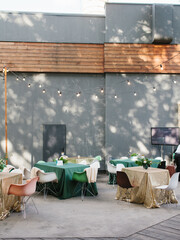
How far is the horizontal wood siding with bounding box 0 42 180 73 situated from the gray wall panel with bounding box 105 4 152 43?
312 millimetres

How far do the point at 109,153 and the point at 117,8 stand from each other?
6.04 m

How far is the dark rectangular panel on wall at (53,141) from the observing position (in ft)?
36.7

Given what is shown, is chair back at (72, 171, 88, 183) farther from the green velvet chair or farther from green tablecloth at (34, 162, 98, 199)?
green tablecloth at (34, 162, 98, 199)

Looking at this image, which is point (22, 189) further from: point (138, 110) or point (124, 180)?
point (138, 110)

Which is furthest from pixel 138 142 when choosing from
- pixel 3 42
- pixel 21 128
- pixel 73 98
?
pixel 3 42

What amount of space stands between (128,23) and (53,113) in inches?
193

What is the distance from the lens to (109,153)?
11109mm

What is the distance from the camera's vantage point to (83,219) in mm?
4938

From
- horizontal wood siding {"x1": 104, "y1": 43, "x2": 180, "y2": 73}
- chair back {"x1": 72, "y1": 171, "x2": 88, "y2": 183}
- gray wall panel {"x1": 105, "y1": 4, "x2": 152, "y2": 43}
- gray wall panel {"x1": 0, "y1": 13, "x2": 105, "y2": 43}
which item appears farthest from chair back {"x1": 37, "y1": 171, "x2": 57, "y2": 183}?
gray wall panel {"x1": 105, "y1": 4, "x2": 152, "y2": 43}

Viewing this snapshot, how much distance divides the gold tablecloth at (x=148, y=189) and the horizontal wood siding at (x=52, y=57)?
20.0 feet

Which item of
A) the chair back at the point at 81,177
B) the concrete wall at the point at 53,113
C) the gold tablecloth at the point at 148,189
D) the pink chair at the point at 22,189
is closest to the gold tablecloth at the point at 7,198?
the pink chair at the point at 22,189

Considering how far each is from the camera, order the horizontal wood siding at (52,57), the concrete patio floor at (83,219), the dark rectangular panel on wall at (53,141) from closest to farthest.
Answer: the concrete patio floor at (83,219) < the horizontal wood siding at (52,57) < the dark rectangular panel on wall at (53,141)

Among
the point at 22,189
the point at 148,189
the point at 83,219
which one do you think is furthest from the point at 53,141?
the point at 83,219

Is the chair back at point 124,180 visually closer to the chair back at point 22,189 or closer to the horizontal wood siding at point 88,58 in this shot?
the chair back at point 22,189
